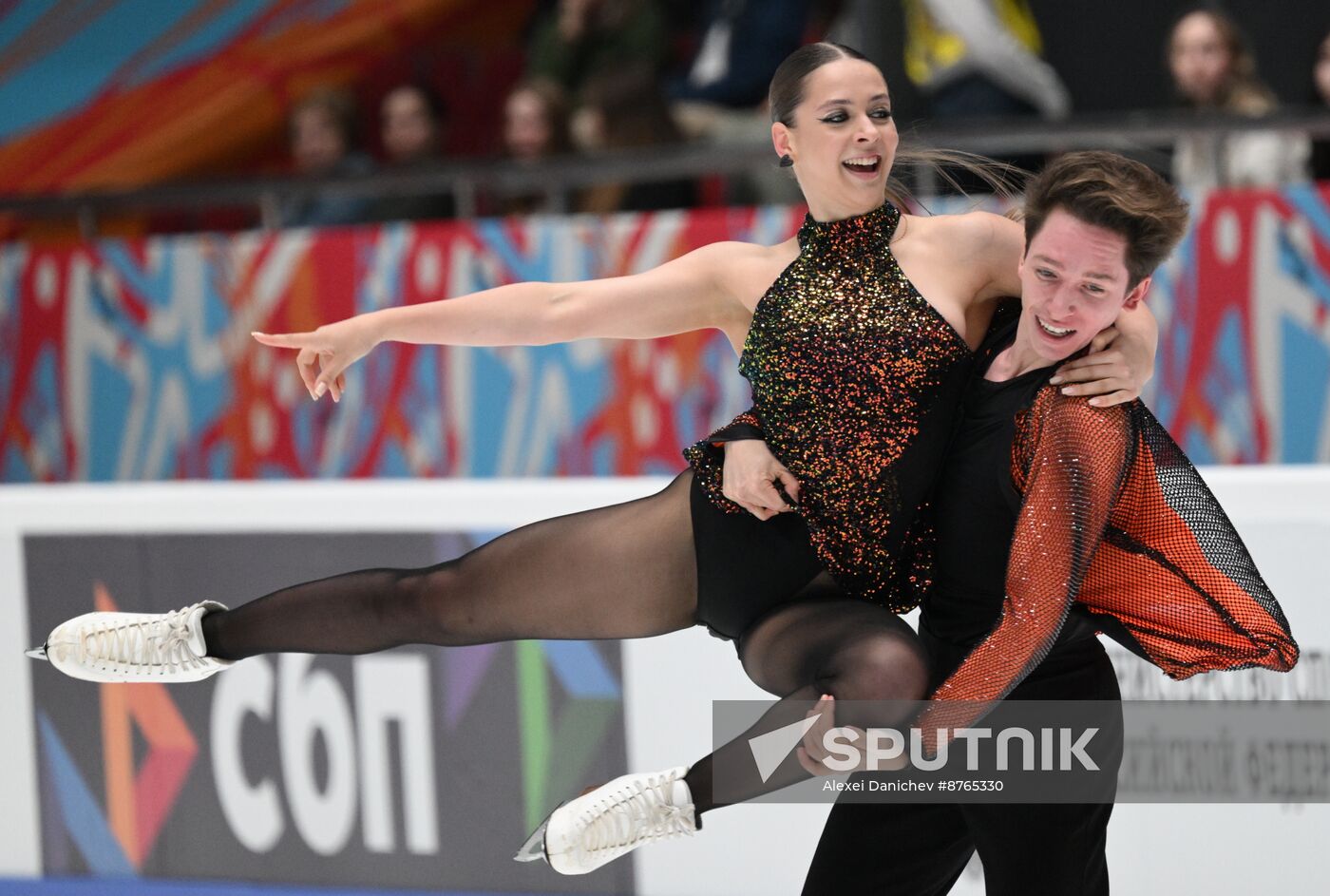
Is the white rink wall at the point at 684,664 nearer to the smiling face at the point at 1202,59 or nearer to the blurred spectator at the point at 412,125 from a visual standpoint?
the smiling face at the point at 1202,59

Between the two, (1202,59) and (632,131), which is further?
(632,131)

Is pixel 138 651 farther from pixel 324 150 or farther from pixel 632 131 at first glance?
pixel 324 150

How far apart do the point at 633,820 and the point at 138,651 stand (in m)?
0.95

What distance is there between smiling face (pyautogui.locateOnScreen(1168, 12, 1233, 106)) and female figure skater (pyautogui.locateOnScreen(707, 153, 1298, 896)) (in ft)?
8.71

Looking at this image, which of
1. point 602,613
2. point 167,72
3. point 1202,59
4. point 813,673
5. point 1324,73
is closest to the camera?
point 813,673

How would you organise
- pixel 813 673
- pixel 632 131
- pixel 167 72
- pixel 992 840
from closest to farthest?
pixel 813 673, pixel 992 840, pixel 632 131, pixel 167 72

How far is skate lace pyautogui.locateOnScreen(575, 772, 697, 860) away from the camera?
2182 mm

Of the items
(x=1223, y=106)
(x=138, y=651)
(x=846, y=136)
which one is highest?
(x=1223, y=106)

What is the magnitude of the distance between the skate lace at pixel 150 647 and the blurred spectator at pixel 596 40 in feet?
10.8

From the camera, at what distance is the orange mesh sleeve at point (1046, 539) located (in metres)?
2.08

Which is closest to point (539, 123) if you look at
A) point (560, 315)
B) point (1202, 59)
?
point (1202, 59)

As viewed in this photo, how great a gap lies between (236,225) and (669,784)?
4.21 m

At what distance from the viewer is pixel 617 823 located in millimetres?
2186

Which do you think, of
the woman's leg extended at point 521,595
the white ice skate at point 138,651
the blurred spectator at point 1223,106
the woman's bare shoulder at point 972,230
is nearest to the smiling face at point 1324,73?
the blurred spectator at point 1223,106
